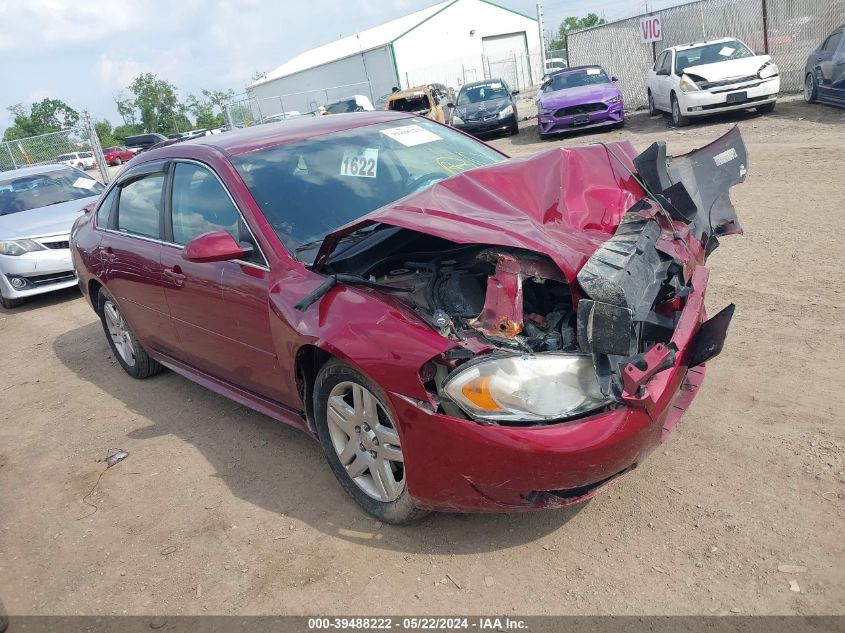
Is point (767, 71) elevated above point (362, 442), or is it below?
above

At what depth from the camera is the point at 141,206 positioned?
494 cm

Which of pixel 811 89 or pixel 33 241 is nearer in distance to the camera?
pixel 33 241

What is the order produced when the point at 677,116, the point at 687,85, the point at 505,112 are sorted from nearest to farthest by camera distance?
the point at 687,85 → the point at 677,116 → the point at 505,112

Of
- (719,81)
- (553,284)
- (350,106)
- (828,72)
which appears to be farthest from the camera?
(350,106)

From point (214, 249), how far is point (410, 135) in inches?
65.0

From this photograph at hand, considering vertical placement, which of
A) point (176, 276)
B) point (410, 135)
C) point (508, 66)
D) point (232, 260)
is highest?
point (410, 135)

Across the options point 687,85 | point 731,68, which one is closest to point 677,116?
point 687,85

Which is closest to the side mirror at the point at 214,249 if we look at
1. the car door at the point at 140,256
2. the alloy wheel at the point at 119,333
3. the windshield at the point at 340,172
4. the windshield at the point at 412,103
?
the windshield at the point at 340,172

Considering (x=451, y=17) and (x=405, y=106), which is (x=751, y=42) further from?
(x=451, y=17)

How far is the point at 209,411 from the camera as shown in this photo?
494 centimetres

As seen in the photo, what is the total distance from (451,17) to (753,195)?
45010 millimetres

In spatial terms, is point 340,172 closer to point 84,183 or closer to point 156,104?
point 84,183

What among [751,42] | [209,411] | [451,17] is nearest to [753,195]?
[209,411]

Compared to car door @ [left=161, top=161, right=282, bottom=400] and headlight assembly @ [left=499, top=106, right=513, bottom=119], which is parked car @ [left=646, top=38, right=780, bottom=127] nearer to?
headlight assembly @ [left=499, top=106, right=513, bottom=119]
